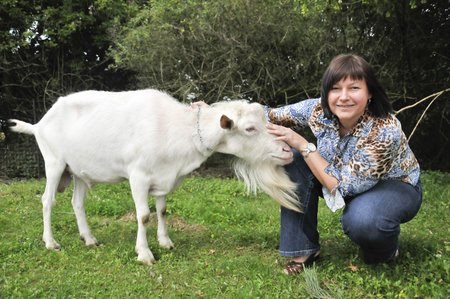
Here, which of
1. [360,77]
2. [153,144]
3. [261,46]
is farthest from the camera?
[261,46]

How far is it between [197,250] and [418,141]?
21.9ft

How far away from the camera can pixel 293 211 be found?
360cm

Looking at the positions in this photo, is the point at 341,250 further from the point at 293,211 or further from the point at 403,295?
the point at 403,295

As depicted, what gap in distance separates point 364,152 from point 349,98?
14.5 inches

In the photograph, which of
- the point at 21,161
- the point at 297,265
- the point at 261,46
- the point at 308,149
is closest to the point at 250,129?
the point at 308,149

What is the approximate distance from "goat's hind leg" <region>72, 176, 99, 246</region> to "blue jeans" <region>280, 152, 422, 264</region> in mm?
1996

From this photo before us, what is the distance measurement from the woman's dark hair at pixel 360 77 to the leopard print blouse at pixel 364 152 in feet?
0.23

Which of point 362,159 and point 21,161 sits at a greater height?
point 362,159

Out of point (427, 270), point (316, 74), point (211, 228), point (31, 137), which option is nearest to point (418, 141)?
point (316, 74)

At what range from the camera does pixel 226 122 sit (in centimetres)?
A: 385

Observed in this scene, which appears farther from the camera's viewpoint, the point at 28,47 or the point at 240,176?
the point at 28,47

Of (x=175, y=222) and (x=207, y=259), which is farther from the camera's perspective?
(x=175, y=222)

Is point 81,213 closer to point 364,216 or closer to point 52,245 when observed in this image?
point 52,245

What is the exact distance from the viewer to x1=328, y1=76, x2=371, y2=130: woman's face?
3096 millimetres
